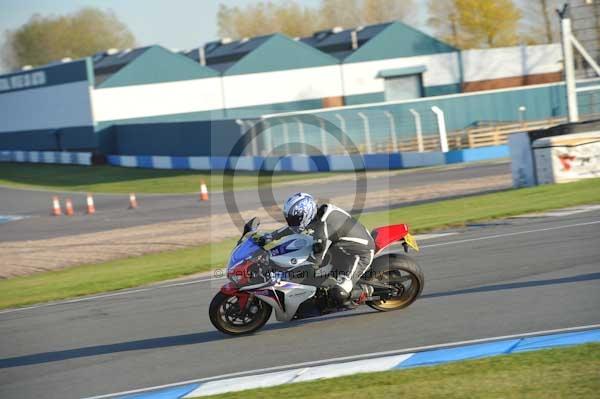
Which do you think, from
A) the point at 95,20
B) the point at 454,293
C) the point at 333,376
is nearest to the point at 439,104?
the point at 454,293

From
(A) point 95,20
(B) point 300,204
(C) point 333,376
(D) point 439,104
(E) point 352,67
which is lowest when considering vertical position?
(C) point 333,376

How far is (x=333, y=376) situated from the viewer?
8195mm

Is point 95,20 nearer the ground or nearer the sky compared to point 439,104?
nearer the sky

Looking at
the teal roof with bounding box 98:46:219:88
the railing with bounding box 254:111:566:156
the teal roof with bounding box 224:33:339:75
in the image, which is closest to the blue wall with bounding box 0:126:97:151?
the teal roof with bounding box 98:46:219:88

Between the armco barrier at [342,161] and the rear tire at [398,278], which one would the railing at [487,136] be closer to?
the armco barrier at [342,161]

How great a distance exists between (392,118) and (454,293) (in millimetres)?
28208

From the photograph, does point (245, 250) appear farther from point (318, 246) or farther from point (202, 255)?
point (202, 255)

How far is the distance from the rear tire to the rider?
0.19 metres

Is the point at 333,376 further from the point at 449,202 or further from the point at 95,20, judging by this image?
the point at 95,20

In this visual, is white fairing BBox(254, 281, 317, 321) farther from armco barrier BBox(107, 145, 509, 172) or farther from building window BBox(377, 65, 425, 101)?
building window BBox(377, 65, 425, 101)

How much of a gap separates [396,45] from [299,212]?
55636 millimetres

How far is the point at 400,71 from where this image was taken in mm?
63625

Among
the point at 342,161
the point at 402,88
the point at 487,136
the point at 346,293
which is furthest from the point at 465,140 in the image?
the point at 346,293

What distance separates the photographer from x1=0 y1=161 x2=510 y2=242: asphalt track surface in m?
29.2
